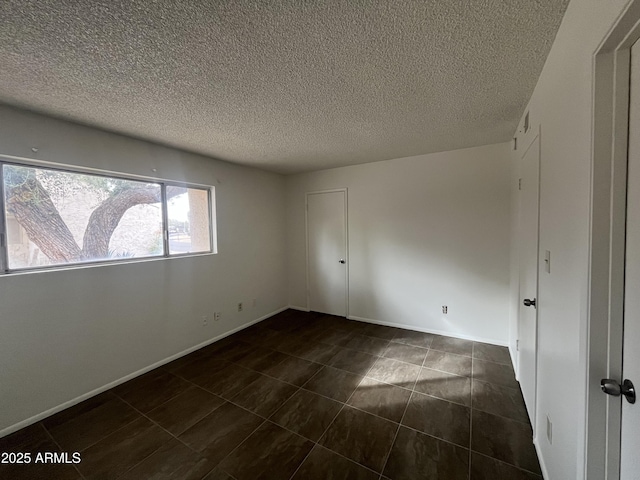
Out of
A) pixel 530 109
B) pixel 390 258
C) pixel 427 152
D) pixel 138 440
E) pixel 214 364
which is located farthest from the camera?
pixel 390 258

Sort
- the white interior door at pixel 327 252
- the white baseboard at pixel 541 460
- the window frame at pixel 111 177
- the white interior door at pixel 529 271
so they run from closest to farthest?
1. the white baseboard at pixel 541 460
2. the white interior door at pixel 529 271
3. the window frame at pixel 111 177
4. the white interior door at pixel 327 252

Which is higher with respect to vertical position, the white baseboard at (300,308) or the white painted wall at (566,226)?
the white painted wall at (566,226)

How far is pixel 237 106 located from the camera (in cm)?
187

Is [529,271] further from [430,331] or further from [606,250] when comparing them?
[430,331]

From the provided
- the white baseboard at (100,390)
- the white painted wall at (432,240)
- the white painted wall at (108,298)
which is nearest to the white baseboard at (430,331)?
the white painted wall at (432,240)

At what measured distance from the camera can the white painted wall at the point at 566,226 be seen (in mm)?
884

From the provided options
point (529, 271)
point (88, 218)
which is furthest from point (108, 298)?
point (529, 271)

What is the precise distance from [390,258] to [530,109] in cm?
221

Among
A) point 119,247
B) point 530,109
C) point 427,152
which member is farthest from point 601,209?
point 119,247

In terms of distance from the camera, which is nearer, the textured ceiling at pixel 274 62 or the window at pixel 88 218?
the textured ceiling at pixel 274 62

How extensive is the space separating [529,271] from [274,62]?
2251 mm

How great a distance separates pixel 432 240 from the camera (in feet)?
10.8

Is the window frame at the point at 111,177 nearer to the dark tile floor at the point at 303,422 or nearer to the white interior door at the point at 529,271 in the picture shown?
the dark tile floor at the point at 303,422

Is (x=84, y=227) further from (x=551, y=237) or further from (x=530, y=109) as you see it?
(x=530, y=109)
